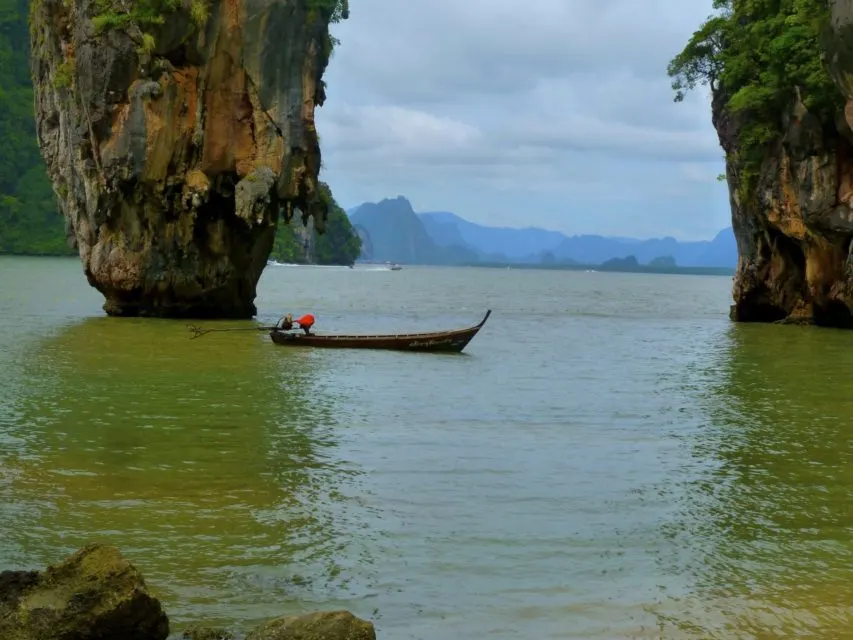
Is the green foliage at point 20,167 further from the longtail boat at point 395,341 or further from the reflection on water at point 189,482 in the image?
the reflection on water at point 189,482

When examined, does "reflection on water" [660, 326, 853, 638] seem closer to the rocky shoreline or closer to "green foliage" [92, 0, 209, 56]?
the rocky shoreline

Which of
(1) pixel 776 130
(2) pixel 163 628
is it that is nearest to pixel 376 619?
(2) pixel 163 628

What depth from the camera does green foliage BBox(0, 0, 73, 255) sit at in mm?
120750

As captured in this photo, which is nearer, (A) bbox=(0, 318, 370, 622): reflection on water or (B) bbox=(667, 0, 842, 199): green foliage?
(A) bbox=(0, 318, 370, 622): reflection on water

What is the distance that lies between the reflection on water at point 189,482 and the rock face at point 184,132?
12759 millimetres

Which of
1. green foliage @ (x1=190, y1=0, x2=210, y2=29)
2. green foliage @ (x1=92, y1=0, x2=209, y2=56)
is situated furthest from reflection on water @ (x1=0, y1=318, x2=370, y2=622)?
green foliage @ (x1=190, y1=0, x2=210, y2=29)

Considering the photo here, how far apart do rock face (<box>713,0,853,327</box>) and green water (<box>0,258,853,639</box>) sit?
35.6 feet

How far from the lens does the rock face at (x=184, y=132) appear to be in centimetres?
3100

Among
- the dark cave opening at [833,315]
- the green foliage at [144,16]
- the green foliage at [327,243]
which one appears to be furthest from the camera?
the green foliage at [327,243]

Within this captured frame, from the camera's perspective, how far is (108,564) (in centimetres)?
619

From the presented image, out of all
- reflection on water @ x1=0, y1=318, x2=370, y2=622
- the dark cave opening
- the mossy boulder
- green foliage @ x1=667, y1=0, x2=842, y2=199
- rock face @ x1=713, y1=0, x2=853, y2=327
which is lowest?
the mossy boulder

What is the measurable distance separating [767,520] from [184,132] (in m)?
25.3

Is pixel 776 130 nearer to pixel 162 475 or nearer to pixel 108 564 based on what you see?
pixel 162 475

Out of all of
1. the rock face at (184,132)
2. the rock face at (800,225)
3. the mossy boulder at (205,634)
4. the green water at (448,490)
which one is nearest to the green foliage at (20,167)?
the rock face at (184,132)
